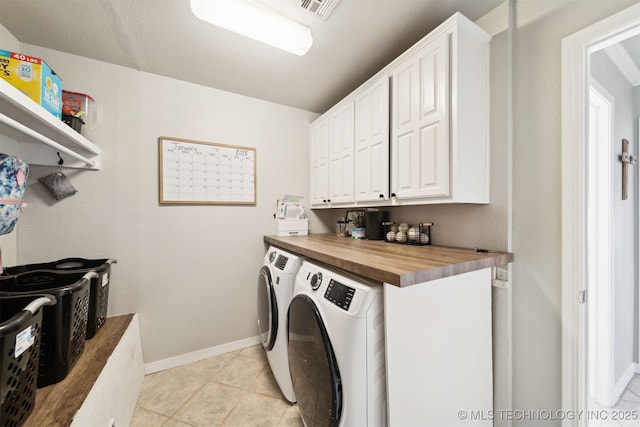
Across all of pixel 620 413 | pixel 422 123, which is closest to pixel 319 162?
pixel 422 123

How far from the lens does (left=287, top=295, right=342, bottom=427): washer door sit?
0.92 m

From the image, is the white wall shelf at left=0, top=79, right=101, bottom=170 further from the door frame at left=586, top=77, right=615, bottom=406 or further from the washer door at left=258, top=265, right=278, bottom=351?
the door frame at left=586, top=77, right=615, bottom=406

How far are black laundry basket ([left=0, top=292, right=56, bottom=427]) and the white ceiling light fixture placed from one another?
1.47 meters

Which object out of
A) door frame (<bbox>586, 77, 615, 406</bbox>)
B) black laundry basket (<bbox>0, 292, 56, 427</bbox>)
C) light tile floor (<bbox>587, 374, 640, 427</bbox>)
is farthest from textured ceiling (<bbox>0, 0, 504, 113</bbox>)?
light tile floor (<bbox>587, 374, 640, 427</bbox>)

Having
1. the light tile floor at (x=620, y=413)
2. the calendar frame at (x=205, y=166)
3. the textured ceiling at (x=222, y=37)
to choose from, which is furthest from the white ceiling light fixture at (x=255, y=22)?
the light tile floor at (x=620, y=413)

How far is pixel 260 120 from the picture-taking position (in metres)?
2.36

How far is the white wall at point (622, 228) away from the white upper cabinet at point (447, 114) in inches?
37.2

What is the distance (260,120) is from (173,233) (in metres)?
1.33

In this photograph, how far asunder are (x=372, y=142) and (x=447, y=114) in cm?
57

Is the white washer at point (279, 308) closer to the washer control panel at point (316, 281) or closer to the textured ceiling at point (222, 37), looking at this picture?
the washer control panel at point (316, 281)

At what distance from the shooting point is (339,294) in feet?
3.19

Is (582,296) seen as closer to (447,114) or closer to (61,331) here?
(447,114)

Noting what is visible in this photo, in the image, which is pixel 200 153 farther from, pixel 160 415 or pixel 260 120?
pixel 160 415

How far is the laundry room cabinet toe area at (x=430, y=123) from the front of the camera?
121 centimetres
